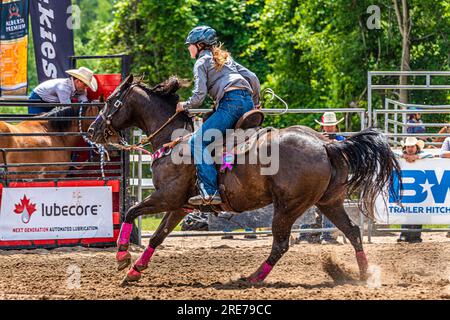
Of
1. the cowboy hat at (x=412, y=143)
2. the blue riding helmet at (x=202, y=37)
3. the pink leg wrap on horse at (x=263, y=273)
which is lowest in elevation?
the pink leg wrap on horse at (x=263, y=273)

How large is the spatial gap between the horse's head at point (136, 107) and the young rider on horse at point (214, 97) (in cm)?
49

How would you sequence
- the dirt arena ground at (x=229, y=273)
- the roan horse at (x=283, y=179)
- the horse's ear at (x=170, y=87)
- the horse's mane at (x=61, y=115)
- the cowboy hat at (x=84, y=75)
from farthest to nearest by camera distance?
1. the cowboy hat at (x=84, y=75)
2. the horse's mane at (x=61, y=115)
3. the horse's ear at (x=170, y=87)
4. the roan horse at (x=283, y=179)
5. the dirt arena ground at (x=229, y=273)

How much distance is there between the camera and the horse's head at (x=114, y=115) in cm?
908

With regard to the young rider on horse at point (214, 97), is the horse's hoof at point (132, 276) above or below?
below

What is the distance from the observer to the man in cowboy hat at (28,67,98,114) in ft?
39.3

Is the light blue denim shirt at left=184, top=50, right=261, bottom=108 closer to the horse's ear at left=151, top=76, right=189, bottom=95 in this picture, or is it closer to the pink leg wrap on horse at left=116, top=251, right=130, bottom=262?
the horse's ear at left=151, top=76, right=189, bottom=95

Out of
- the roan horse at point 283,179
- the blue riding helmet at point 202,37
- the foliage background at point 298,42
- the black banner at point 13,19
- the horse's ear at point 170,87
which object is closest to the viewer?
the roan horse at point 283,179

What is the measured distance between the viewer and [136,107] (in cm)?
905

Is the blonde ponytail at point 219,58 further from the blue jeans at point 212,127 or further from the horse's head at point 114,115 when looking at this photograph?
the horse's head at point 114,115

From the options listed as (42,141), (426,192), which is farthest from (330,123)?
(42,141)

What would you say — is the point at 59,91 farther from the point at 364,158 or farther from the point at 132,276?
the point at 364,158

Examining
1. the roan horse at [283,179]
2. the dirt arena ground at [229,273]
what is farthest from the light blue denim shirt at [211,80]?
the dirt arena ground at [229,273]

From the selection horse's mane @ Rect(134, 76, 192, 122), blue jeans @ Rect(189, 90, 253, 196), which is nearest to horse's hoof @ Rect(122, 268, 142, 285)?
blue jeans @ Rect(189, 90, 253, 196)

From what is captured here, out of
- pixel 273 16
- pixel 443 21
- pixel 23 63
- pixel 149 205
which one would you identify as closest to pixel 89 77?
pixel 23 63
